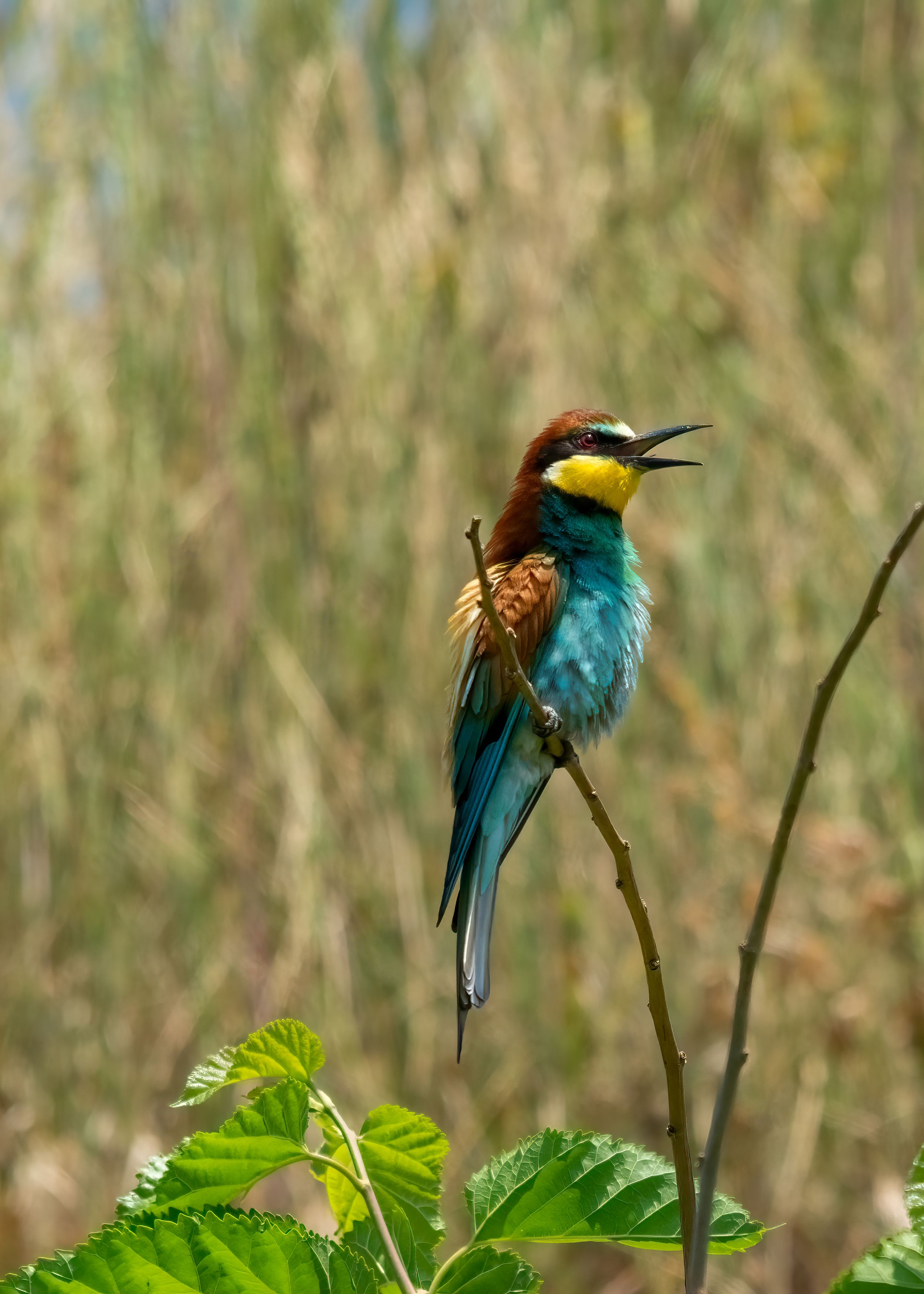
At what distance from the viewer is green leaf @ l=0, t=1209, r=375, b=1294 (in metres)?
0.62

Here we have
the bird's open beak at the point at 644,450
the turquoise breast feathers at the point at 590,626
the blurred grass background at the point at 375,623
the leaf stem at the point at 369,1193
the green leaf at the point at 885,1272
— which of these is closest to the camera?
the green leaf at the point at 885,1272

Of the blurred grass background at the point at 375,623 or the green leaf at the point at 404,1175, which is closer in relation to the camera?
the green leaf at the point at 404,1175

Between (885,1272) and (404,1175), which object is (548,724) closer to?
(404,1175)

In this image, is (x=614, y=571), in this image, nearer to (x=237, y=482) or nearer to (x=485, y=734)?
(x=485, y=734)

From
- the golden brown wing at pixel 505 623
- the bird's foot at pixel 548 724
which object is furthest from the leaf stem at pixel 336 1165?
the golden brown wing at pixel 505 623

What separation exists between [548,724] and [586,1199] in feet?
1.96

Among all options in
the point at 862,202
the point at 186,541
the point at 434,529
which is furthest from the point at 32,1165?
the point at 862,202

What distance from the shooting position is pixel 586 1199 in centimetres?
72

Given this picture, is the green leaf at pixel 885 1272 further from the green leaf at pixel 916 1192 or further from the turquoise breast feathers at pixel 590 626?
the turquoise breast feathers at pixel 590 626

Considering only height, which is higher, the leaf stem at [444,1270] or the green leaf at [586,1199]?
the green leaf at [586,1199]

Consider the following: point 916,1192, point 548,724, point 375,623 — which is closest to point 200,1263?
point 916,1192

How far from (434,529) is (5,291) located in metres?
1.16

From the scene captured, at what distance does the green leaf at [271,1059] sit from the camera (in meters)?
0.74

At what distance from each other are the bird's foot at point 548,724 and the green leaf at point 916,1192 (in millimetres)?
422
